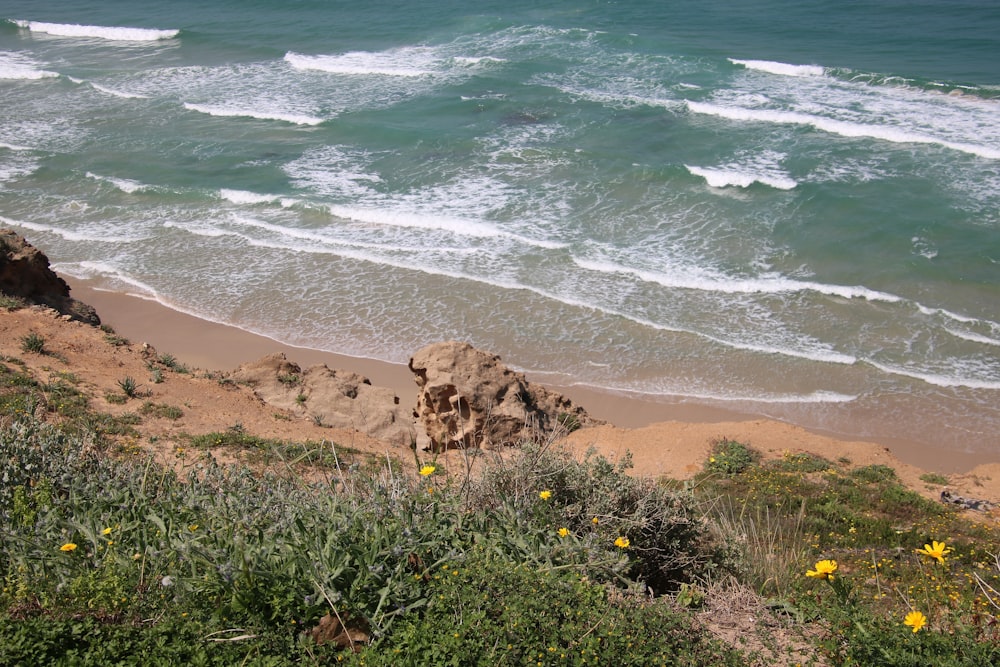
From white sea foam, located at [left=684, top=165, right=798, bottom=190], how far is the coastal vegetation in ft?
52.3

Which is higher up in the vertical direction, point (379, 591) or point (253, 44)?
point (253, 44)

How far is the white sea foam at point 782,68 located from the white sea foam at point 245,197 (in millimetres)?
17815

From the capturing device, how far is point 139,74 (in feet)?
111

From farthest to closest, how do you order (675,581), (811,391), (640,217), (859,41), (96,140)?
1. (859,41)
2. (96,140)
3. (640,217)
4. (811,391)
5. (675,581)

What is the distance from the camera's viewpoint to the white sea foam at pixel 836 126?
2367cm

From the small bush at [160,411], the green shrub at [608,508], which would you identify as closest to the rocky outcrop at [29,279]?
the small bush at [160,411]

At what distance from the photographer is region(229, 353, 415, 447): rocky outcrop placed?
12.0 m

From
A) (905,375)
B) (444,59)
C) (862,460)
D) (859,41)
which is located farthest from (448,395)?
(859,41)

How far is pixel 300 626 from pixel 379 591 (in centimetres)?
49

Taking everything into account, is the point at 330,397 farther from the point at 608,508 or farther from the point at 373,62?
the point at 373,62

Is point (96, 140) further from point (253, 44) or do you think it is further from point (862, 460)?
point (862, 460)

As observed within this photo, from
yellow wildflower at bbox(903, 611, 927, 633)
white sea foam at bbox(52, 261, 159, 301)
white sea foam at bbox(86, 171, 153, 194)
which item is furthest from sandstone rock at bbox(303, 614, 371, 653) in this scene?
white sea foam at bbox(86, 171, 153, 194)

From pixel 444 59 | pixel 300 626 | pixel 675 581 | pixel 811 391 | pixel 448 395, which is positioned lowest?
pixel 811 391

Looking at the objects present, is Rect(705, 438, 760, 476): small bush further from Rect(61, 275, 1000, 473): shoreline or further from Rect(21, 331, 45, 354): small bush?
Rect(21, 331, 45, 354): small bush
